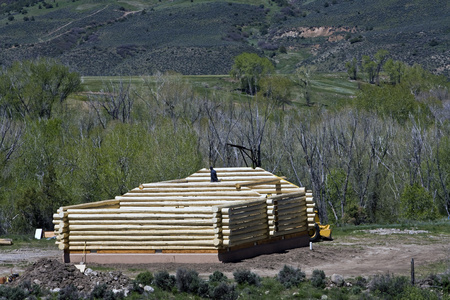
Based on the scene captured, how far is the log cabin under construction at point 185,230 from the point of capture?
22031 millimetres

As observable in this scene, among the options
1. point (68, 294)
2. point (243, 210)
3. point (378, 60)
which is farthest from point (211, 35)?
point (68, 294)

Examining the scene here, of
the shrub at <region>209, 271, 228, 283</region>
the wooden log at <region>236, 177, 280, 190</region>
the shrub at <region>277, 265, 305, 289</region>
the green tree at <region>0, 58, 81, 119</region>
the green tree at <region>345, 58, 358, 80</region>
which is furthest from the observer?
the green tree at <region>345, 58, 358, 80</region>

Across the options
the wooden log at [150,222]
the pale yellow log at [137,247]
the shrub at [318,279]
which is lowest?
the shrub at [318,279]

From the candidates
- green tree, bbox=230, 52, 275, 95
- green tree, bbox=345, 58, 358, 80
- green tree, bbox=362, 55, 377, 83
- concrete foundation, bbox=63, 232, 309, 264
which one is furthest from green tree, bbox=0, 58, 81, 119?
green tree, bbox=345, 58, 358, 80

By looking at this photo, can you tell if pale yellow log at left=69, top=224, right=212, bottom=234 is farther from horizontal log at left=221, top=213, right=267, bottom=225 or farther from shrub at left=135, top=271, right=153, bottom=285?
shrub at left=135, top=271, right=153, bottom=285

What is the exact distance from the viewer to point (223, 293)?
18.6 metres

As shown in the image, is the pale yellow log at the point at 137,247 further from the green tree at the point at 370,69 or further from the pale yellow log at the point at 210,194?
the green tree at the point at 370,69

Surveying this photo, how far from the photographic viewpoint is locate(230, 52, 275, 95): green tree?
10231 centimetres

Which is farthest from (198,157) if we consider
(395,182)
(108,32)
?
(108,32)

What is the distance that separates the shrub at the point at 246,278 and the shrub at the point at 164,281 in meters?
1.82

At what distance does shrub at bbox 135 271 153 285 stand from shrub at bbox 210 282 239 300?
80.2 inches

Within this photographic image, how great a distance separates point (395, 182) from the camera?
172ft

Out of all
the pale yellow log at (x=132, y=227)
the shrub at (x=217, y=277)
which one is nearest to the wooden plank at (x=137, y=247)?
the pale yellow log at (x=132, y=227)

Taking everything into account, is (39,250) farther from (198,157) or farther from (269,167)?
(269,167)
